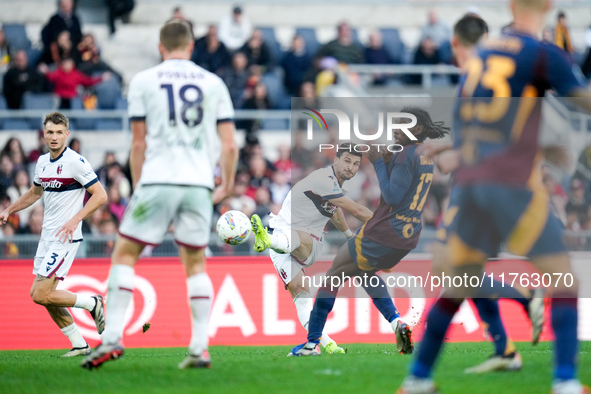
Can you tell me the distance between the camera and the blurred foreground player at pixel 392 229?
26.5 feet

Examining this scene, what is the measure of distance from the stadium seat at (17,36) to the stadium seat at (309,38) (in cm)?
646

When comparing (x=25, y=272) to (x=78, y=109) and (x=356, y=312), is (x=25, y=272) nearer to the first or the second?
(x=356, y=312)

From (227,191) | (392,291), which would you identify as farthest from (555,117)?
(227,191)

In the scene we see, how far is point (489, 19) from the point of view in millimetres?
21422

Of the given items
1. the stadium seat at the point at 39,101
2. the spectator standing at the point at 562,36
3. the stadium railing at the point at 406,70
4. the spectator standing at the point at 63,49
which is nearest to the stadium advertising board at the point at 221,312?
the stadium seat at the point at 39,101

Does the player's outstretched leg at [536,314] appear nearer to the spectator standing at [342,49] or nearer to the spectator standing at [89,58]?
the spectator standing at [342,49]

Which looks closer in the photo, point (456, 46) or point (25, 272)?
point (456, 46)

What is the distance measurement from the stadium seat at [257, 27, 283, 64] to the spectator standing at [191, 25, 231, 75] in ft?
6.63

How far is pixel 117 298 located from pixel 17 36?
14.2 metres

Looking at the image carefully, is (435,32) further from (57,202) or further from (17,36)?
(57,202)

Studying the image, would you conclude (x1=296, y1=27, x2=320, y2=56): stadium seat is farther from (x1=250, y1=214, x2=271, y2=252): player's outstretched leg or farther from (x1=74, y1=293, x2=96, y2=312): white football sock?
(x1=74, y1=293, x2=96, y2=312): white football sock

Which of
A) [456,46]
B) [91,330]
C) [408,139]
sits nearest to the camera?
[456,46]

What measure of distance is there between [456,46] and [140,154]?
2.70 m

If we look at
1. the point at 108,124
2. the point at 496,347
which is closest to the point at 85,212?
the point at 496,347
